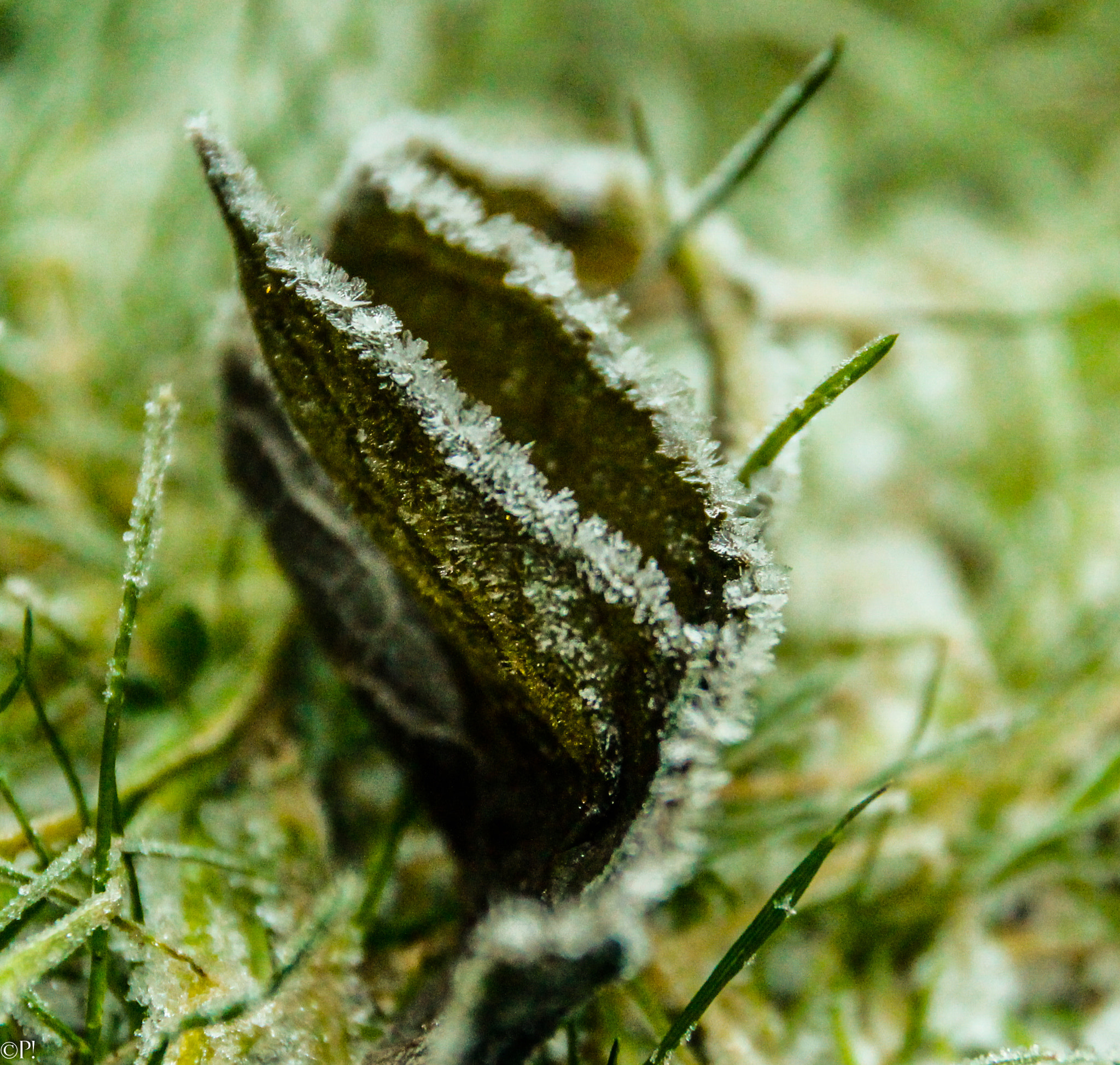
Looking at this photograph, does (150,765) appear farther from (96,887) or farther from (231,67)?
(231,67)

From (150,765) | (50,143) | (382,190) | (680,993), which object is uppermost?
(50,143)

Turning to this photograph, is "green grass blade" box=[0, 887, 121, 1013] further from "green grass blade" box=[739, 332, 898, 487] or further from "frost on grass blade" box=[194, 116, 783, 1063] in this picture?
"green grass blade" box=[739, 332, 898, 487]

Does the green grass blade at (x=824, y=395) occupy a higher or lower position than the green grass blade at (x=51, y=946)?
higher

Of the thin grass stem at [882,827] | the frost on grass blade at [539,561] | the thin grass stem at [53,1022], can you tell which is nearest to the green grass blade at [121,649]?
the thin grass stem at [53,1022]

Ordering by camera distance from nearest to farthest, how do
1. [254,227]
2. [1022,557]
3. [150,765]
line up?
[254,227] < [150,765] < [1022,557]

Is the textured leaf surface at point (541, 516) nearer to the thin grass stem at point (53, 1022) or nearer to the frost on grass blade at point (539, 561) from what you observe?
the frost on grass blade at point (539, 561)

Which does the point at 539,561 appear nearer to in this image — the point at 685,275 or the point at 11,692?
the point at 11,692

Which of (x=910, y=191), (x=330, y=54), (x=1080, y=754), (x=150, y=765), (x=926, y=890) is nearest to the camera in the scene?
(x=150, y=765)

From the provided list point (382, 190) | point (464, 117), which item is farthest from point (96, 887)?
point (464, 117)

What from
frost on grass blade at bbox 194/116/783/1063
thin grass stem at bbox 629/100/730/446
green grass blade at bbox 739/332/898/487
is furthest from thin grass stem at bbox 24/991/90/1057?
thin grass stem at bbox 629/100/730/446
